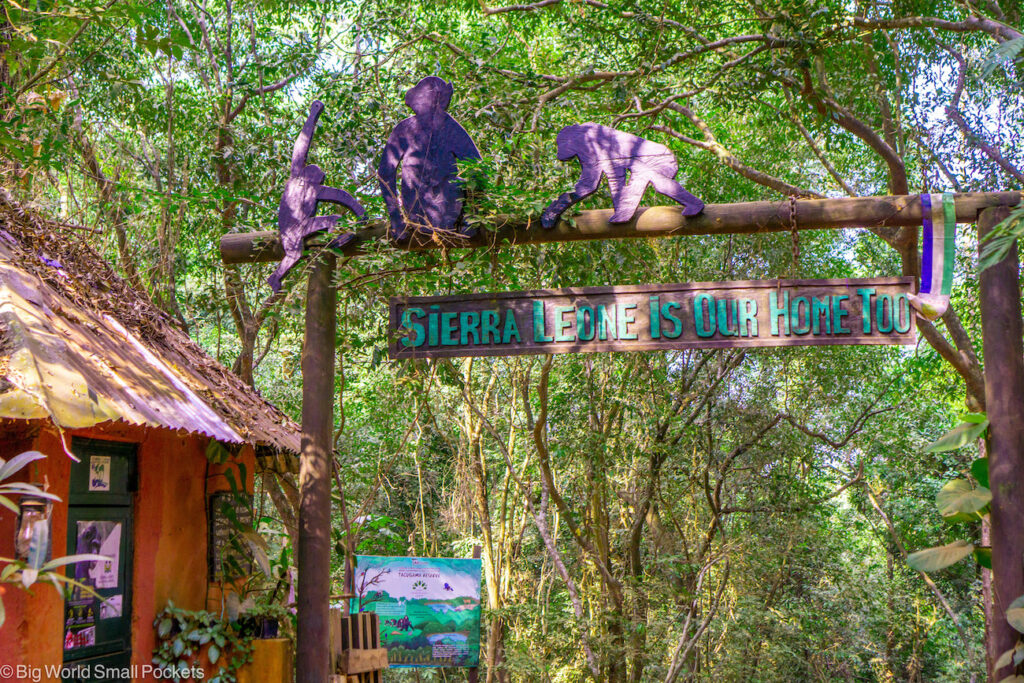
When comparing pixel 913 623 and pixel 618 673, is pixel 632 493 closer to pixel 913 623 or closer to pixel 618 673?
pixel 618 673

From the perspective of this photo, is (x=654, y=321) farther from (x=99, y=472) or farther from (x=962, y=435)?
(x=99, y=472)

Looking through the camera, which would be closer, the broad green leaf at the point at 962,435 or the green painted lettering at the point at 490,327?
the broad green leaf at the point at 962,435

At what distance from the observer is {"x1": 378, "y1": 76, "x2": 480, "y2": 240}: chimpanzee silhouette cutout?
169 inches

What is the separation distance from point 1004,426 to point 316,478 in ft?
10.8

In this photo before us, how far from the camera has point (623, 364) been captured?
29.8ft

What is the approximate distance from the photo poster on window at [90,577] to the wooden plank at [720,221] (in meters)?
2.28

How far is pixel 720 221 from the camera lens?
4145 millimetres

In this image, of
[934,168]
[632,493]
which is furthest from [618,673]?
[934,168]

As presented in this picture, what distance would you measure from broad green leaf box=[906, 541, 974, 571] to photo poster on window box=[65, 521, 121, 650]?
4.14 meters

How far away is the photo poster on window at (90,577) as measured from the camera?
4617 millimetres

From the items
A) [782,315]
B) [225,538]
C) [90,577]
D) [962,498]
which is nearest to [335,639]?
[225,538]

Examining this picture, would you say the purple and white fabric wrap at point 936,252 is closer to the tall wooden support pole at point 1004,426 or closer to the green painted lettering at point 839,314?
the tall wooden support pole at point 1004,426

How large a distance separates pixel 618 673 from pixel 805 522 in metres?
3.18

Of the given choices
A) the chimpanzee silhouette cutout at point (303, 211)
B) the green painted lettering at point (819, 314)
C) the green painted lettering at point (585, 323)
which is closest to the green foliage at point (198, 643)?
the chimpanzee silhouette cutout at point (303, 211)
